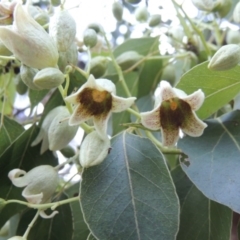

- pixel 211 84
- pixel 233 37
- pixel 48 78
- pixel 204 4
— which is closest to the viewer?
pixel 48 78

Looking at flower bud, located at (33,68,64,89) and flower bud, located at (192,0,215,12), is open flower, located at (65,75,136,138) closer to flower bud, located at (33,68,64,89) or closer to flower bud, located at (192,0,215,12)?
flower bud, located at (33,68,64,89)

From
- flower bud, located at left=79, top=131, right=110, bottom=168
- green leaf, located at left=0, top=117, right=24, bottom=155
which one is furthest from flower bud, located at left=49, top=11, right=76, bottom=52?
green leaf, located at left=0, top=117, right=24, bottom=155

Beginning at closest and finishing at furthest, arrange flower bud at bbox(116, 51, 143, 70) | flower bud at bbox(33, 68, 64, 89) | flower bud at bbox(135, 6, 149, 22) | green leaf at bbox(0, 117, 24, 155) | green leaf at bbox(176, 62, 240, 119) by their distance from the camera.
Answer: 1. flower bud at bbox(33, 68, 64, 89)
2. green leaf at bbox(176, 62, 240, 119)
3. green leaf at bbox(0, 117, 24, 155)
4. flower bud at bbox(116, 51, 143, 70)
5. flower bud at bbox(135, 6, 149, 22)

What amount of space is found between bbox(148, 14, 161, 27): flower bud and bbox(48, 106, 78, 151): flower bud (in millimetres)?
360

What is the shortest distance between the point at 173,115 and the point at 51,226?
9.9 inches

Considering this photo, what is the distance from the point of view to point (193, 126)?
20.4 inches

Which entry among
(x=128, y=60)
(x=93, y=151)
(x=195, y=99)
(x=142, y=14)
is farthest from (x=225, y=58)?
(x=142, y=14)

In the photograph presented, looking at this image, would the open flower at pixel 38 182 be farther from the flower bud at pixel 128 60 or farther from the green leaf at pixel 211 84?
the flower bud at pixel 128 60

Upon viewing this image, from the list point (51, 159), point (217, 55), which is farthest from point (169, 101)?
point (51, 159)

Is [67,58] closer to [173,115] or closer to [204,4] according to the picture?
[173,115]

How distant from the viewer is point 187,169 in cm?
55

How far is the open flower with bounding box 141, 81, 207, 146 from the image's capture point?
1.61 feet

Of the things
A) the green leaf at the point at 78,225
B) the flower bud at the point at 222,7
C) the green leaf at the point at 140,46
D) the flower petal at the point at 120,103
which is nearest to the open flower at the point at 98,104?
the flower petal at the point at 120,103

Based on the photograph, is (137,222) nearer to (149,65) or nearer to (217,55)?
(217,55)
